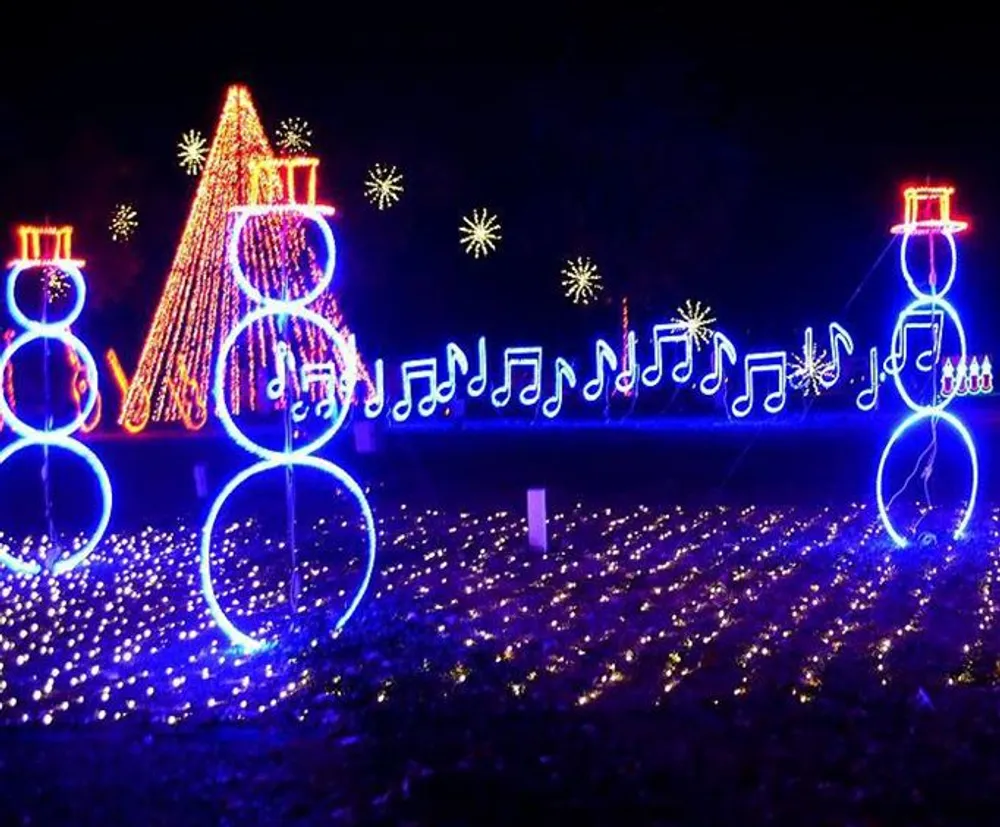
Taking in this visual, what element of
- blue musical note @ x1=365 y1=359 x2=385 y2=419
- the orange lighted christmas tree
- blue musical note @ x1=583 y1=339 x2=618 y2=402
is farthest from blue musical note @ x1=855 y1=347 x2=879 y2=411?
the orange lighted christmas tree

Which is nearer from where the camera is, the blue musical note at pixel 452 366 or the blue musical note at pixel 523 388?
the blue musical note at pixel 452 366

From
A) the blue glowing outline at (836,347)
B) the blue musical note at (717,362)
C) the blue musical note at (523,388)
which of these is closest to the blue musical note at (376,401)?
the blue musical note at (523,388)

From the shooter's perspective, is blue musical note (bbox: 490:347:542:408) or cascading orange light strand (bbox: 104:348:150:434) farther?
blue musical note (bbox: 490:347:542:408)

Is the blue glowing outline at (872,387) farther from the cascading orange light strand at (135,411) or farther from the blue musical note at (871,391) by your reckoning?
the cascading orange light strand at (135,411)

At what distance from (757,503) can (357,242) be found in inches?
985

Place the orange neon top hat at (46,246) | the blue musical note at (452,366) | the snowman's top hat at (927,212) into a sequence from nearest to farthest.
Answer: the orange neon top hat at (46,246) < the snowman's top hat at (927,212) < the blue musical note at (452,366)

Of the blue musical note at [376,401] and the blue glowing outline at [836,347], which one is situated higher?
the blue glowing outline at [836,347]

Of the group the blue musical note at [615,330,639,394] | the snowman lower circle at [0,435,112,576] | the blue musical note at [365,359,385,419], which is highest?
the blue musical note at [615,330,639,394]

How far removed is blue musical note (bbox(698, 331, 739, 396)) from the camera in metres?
32.9

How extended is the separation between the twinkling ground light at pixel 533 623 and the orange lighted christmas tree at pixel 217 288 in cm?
998

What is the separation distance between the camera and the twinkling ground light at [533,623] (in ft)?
24.0

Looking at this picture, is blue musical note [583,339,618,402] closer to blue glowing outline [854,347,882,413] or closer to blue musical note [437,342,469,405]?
blue musical note [437,342,469,405]

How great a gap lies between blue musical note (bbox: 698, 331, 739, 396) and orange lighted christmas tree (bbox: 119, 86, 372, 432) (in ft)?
29.4

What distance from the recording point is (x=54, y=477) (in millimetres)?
22891
